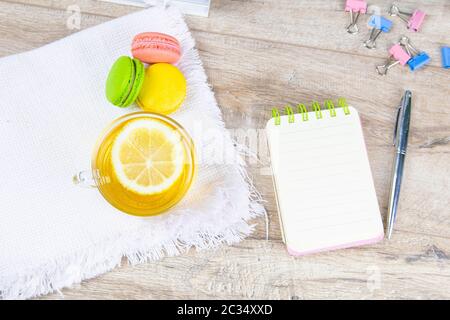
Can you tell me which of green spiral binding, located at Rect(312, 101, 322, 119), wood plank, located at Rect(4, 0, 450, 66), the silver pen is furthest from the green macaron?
the silver pen

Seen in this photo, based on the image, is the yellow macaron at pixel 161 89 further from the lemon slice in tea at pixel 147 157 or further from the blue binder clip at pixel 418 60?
the blue binder clip at pixel 418 60

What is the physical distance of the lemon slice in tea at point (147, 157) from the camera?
59 cm

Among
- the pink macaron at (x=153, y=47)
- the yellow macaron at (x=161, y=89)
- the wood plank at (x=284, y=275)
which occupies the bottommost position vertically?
the wood plank at (x=284, y=275)

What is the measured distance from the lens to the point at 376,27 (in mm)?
681

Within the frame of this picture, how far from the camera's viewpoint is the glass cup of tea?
59 cm

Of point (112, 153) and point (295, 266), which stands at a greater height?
point (112, 153)

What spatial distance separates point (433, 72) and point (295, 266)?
330 mm

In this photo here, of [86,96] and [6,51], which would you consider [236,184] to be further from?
[6,51]

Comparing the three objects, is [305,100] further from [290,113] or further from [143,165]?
[143,165]

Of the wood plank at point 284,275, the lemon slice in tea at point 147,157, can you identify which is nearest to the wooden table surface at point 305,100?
the wood plank at point 284,275

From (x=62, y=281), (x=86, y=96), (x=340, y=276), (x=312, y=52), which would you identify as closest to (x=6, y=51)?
(x=86, y=96)
